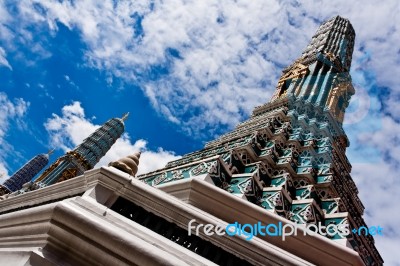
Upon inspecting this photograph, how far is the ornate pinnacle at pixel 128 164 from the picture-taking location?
7.01 meters

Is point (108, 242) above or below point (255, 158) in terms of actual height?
below

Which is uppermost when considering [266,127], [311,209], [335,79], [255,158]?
[335,79]

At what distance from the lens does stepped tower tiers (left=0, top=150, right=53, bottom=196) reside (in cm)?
6143

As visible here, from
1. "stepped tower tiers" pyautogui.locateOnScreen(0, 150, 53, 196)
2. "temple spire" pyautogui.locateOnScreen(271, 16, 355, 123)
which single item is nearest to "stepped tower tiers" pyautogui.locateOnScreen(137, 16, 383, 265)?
"temple spire" pyautogui.locateOnScreen(271, 16, 355, 123)

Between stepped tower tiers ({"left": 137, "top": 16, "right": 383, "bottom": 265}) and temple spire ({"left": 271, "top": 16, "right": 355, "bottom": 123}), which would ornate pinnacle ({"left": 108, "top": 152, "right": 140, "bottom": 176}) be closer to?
stepped tower tiers ({"left": 137, "top": 16, "right": 383, "bottom": 265})

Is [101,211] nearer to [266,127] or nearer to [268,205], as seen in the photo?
[268,205]

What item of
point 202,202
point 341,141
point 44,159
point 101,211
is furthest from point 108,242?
point 44,159

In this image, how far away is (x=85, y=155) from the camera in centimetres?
4712

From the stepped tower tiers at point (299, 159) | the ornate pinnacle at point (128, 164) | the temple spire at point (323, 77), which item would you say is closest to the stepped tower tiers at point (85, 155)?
the temple spire at point (323, 77)

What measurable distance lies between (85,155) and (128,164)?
41.9 metres

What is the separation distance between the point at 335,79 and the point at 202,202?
14.5 m

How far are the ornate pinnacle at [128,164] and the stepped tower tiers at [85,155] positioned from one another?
91.5ft

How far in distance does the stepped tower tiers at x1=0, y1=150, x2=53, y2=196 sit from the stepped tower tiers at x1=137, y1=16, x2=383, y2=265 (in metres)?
53.1

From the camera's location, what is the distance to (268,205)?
8.59 metres
